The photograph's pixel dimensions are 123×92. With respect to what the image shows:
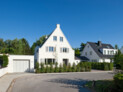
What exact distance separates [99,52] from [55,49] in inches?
607

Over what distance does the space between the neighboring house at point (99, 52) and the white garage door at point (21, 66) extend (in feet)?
67.4

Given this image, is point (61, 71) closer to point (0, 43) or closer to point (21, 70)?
point (21, 70)

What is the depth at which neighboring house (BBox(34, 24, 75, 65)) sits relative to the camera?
2649 cm

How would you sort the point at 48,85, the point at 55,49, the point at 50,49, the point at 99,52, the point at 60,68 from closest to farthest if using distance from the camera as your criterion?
the point at 48,85
the point at 60,68
the point at 50,49
the point at 55,49
the point at 99,52

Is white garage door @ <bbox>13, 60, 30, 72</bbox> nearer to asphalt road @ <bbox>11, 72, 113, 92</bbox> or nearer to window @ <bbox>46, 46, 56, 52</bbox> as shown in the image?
window @ <bbox>46, 46, 56, 52</bbox>

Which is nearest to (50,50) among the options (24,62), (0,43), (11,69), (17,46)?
(24,62)

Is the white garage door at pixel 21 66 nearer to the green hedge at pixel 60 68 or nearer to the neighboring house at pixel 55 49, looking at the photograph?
the green hedge at pixel 60 68

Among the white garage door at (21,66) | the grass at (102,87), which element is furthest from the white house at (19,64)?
the grass at (102,87)

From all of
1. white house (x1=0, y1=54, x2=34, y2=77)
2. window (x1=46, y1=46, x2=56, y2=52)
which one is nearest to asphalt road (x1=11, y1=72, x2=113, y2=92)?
white house (x1=0, y1=54, x2=34, y2=77)

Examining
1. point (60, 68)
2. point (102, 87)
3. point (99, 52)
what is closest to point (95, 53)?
point (99, 52)

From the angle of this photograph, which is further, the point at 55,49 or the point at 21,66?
the point at 55,49

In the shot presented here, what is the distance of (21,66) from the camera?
23.4 m

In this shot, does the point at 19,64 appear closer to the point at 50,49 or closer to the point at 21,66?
the point at 21,66

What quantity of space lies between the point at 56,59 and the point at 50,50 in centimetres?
252
